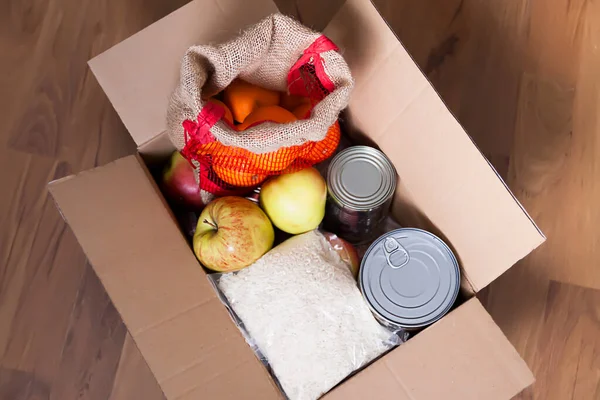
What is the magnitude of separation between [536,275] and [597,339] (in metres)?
0.16

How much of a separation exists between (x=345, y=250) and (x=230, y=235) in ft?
0.56

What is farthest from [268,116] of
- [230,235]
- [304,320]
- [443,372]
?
[443,372]

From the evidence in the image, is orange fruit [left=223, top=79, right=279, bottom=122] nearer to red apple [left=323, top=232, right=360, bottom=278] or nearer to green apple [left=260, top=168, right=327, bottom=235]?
green apple [left=260, top=168, right=327, bottom=235]

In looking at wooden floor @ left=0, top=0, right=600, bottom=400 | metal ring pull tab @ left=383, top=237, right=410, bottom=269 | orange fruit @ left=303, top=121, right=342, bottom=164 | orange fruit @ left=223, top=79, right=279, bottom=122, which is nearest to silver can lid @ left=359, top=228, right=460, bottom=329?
metal ring pull tab @ left=383, top=237, right=410, bottom=269

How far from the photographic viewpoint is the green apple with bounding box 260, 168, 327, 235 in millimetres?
778

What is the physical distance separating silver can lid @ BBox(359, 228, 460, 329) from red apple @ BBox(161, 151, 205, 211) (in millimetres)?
278

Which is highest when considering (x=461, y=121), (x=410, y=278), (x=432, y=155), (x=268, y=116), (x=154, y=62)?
(x=154, y=62)

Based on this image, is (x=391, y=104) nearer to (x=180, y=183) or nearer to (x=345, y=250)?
(x=345, y=250)

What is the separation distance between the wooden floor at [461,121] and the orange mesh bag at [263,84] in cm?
47

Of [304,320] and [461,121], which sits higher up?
[304,320]

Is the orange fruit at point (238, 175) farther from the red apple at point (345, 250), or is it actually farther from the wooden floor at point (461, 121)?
the wooden floor at point (461, 121)

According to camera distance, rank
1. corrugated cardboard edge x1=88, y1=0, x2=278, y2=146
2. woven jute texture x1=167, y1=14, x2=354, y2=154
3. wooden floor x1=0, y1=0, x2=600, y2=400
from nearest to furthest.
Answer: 1. woven jute texture x1=167, y1=14, x2=354, y2=154
2. corrugated cardboard edge x1=88, y1=0, x2=278, y2=146
3. wooden floor x1=0, y1=0, x2=600, y2=400

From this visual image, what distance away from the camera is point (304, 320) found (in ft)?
2.30

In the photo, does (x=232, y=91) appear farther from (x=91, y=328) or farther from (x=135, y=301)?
(x=91, y=328)
